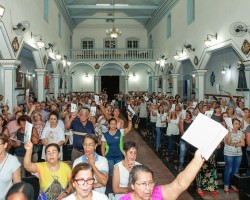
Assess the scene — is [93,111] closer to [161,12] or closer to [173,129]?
[173,129]

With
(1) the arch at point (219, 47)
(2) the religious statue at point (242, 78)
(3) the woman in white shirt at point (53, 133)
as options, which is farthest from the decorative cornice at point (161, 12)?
(3) the woman in white shirt at point (53, 133)

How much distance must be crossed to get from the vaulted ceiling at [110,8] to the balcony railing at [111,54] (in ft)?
9.77

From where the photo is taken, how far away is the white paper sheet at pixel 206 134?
2404 mm

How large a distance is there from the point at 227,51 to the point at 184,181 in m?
15.4

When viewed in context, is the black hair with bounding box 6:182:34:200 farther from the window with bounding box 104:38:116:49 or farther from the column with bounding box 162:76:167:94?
the window with bounding box 104:38:116:49

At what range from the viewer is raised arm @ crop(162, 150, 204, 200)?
8.48 ft

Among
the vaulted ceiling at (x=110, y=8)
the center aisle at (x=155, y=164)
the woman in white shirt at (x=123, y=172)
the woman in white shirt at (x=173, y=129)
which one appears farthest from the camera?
the vaulted ceiling at (x=110, y=8)

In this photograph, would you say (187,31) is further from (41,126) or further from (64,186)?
(64,186)

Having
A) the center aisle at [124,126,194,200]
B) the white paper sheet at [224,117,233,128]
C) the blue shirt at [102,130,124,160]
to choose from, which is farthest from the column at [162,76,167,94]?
the blue shirt at [102,130,124,160]

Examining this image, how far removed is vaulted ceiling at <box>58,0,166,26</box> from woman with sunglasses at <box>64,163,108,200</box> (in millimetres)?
19031

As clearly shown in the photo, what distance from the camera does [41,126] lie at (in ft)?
22.6

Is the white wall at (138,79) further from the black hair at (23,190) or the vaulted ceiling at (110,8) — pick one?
the black hair at (23,190)

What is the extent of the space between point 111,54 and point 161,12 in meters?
6.56

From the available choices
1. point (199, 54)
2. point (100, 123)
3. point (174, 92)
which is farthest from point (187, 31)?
point (100, 123)
